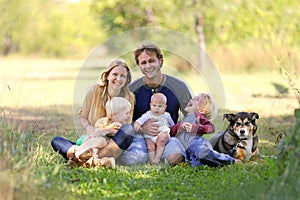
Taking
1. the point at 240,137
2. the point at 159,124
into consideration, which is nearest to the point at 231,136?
the point at 240,137

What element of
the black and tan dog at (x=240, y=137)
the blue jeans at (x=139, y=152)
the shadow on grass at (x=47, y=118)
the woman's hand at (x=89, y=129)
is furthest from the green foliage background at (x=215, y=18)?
the black and tan dog at (x=240, y=137)

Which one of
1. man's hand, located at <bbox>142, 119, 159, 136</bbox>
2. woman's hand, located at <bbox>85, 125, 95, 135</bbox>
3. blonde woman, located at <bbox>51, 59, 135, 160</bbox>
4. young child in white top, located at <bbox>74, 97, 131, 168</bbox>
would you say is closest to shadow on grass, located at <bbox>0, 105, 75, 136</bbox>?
blonde woman, located at <bbox>51, 59, 135, 160</bbox>

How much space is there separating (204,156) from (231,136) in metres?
Result: 0.40

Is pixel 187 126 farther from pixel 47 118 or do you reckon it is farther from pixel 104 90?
pixel 47 118

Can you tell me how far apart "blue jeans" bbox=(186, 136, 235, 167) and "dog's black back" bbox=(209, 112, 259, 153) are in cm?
15

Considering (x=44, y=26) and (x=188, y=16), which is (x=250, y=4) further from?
(x=44, y=26)

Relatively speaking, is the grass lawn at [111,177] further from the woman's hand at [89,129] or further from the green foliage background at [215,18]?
the green foliage background at [215,18]

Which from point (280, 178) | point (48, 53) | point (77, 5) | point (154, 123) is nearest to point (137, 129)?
point (154, 123)

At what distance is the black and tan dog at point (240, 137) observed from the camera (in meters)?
6.89

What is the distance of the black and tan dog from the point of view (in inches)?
271

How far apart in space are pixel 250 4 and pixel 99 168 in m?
17.7

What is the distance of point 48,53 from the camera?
4888cm

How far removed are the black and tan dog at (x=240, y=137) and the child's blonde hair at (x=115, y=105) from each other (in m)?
1.03

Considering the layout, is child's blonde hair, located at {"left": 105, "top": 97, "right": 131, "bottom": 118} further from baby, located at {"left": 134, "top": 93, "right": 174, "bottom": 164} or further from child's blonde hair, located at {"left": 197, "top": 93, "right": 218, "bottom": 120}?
child's blonde hair, located at {"left": 197, "top": 93, "right": 218, "bottom": 120}
